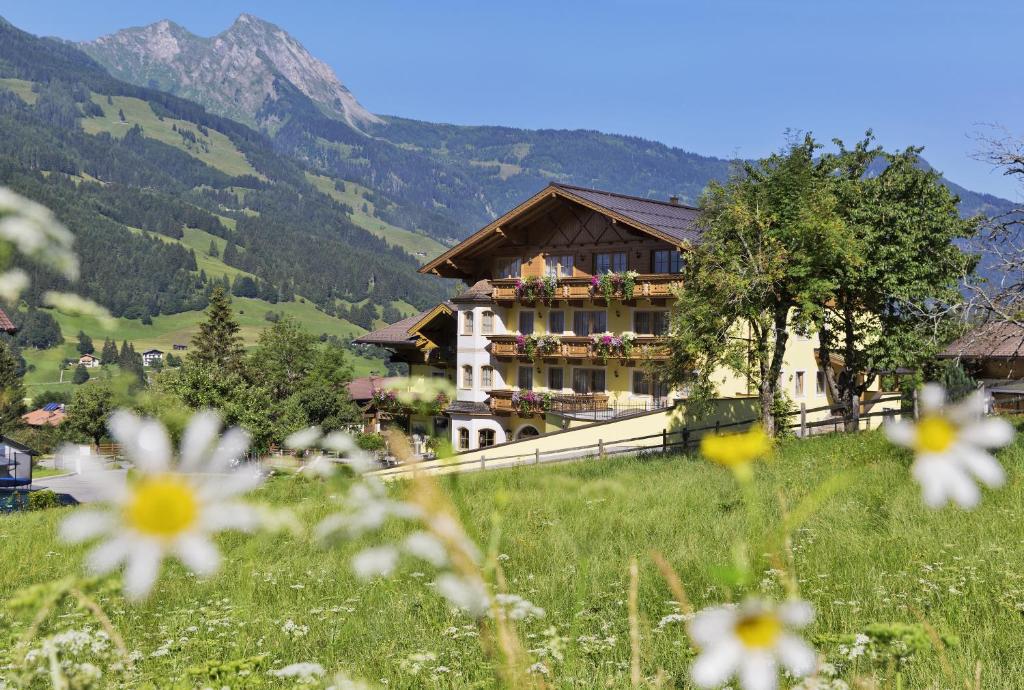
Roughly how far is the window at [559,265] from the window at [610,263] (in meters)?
1.51

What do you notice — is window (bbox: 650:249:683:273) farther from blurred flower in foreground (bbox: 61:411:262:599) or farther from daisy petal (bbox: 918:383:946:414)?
blurred flower in foreground (bbox: 61:411:262:599)

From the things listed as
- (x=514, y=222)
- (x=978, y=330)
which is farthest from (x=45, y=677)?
(x=514, y=222)

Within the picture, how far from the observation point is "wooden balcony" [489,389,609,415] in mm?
39156

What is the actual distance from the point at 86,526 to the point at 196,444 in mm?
131

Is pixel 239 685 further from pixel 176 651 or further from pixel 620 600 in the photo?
pixel 620 600

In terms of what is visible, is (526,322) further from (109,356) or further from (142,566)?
(142,566)

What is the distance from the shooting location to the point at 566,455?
3338 centimetres

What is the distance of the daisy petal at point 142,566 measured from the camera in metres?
0.80

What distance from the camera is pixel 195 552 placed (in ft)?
2.67

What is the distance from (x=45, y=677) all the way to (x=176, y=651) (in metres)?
0.86

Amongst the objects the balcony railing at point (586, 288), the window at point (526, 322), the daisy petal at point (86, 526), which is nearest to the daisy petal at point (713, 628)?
the daisy petal at point (86, 526)

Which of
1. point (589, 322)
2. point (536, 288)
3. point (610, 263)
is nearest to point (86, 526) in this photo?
point (610, 263)

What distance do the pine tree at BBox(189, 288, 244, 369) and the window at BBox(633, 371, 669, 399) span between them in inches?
2143

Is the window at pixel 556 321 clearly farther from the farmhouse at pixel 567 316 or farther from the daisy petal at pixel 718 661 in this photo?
the daisy petal at pixel 718 661
